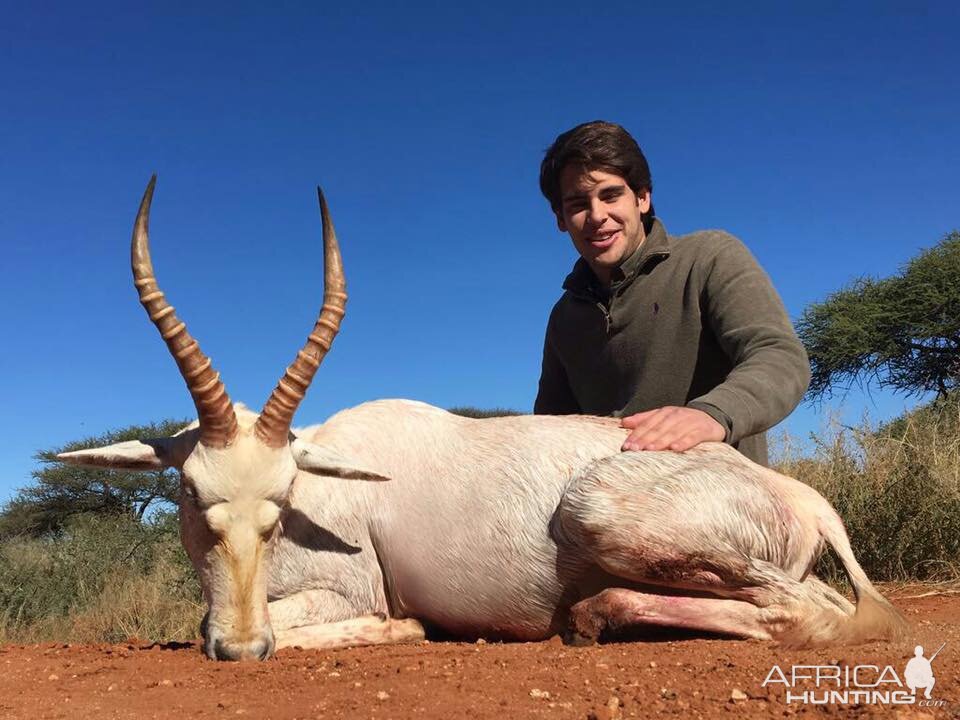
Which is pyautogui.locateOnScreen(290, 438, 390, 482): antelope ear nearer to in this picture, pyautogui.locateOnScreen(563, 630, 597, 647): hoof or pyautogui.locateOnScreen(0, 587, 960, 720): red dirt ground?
pyautogui.locateOnScreen(0, 587, 960, 720): red dirt ground

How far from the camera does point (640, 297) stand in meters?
5.63

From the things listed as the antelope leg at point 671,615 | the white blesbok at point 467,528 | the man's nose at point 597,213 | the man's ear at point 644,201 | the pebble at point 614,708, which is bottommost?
the pebble at point 614,708

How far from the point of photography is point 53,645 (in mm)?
4777

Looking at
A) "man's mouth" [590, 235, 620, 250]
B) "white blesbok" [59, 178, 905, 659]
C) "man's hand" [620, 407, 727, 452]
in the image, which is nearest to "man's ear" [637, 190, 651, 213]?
"man's mouth" [590, 235, 620, 250]

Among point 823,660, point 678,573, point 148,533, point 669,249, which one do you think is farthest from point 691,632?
point 148,533

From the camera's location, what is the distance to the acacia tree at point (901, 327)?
19734 mm

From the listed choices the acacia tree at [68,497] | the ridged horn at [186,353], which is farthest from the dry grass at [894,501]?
the acacia tree at [68,497]

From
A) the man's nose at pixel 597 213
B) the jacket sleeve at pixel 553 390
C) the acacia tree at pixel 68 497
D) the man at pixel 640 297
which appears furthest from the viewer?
the acacia tree at pixel 68 497

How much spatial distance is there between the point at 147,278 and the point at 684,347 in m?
3.01

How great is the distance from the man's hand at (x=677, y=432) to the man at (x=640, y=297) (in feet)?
1.99

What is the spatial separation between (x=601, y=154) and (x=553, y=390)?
1828 mm

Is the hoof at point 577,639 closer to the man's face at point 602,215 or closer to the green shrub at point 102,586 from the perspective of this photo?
the man's face at point 602,215

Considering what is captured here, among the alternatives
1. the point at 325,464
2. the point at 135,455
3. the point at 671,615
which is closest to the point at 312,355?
the point at 325,464

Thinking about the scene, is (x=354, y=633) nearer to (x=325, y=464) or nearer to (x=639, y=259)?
(x=325, y=464)
